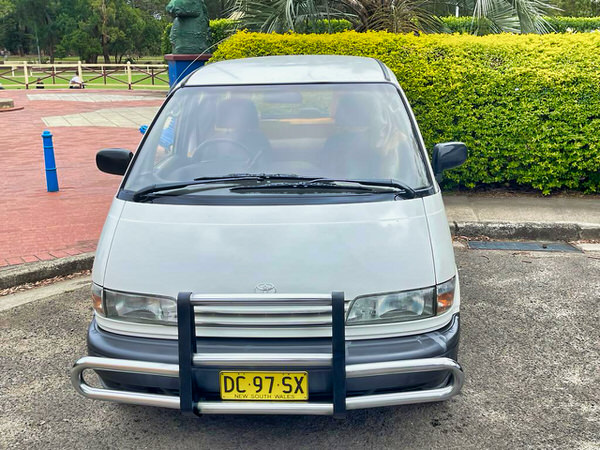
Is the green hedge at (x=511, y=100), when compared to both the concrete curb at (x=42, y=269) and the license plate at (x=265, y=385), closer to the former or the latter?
the concrete curb at (x=42, y=269)

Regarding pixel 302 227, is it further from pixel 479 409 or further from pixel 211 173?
pixel 479 409

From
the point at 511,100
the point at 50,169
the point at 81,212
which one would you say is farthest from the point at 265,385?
the point at 50,169

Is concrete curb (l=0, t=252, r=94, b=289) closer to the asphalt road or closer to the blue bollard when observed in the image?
the asphalt road

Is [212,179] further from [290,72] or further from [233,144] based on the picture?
[290,72]

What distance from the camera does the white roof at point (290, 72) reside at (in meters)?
4.07

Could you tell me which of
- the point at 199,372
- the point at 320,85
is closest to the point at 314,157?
the point at 320,85

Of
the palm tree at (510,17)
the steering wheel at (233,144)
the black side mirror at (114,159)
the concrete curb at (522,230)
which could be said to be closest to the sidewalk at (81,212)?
the concrete curb at (522,230)

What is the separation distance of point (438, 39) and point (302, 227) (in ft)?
19.1

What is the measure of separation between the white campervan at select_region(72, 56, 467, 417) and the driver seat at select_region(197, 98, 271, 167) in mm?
54

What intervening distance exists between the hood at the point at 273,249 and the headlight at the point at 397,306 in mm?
43

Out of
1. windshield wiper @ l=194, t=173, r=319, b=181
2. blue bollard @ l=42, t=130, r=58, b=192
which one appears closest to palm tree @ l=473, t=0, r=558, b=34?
blue bollard @ l=42, t=130, r=58, b=192

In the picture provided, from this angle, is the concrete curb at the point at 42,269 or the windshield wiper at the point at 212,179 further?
the concrete curb at the point at 42,269

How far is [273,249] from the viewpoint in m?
3.06

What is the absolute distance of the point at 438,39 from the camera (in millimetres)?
8094
